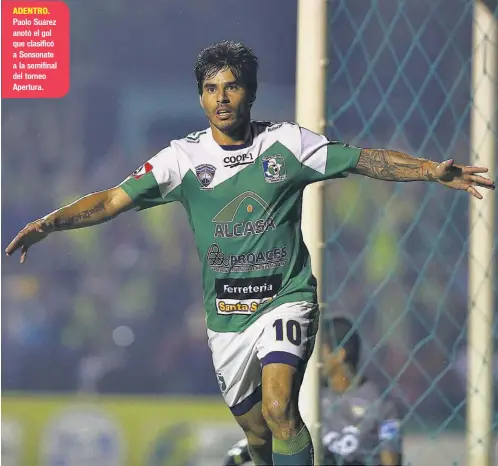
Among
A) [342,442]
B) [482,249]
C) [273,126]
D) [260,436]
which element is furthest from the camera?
[482,249]

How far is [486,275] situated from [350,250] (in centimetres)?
314

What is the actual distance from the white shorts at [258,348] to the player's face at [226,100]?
627 millimetres

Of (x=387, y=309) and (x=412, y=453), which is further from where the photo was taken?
(x=387, y=309)

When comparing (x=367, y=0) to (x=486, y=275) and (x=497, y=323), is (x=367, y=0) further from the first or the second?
(x=486, y=275)

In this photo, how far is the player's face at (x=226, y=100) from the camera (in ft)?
12.1

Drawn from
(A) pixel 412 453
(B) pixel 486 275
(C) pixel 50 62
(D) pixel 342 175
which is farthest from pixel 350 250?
(D) pixel 342 175

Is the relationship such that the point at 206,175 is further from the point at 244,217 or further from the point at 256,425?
the point at 256,425

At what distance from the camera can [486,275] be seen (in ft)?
16.2

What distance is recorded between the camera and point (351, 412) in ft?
15.8

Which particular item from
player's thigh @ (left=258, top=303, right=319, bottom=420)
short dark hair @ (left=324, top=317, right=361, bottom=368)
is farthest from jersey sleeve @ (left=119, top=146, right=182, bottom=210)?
short dark hair @ (left=324, top=317, right=361, bottom=368)

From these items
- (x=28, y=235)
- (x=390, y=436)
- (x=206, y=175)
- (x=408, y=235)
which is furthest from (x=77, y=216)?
(x=408, y=235)

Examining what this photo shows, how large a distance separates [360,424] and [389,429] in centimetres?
13

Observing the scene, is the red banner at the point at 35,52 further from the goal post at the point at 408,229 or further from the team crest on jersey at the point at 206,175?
the goal post at the point at 408,229

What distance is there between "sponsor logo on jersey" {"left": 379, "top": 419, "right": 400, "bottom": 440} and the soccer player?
1.14 meters
